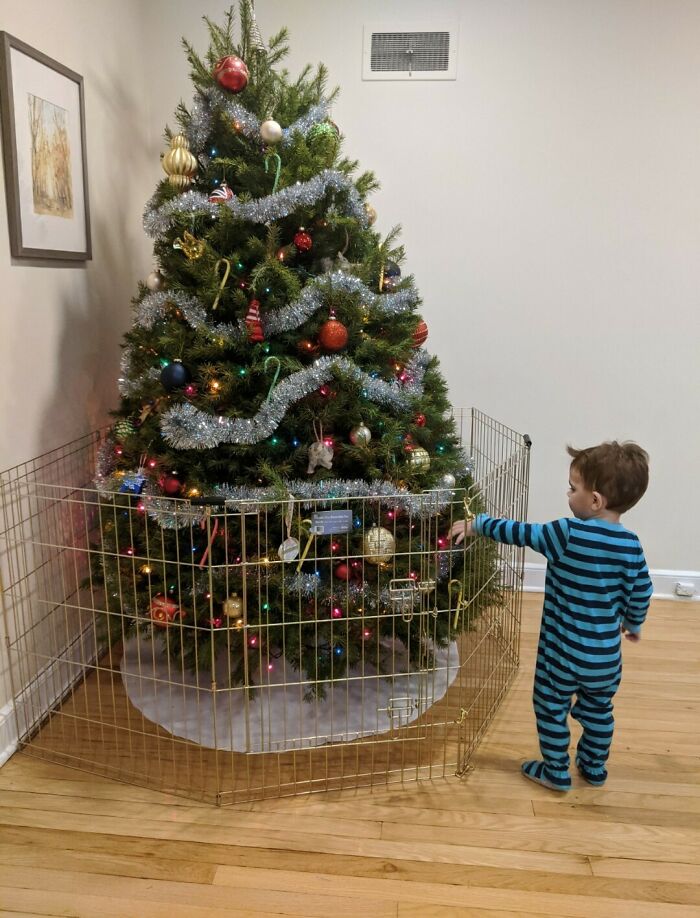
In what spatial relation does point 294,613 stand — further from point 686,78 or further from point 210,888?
point 686,78

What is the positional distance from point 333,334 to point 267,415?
0.27 m

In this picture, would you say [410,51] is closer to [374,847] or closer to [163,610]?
[163,610]

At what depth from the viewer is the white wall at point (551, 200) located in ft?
8.50

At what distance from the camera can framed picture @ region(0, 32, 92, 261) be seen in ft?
6.07

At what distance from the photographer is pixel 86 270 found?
7.66 ft

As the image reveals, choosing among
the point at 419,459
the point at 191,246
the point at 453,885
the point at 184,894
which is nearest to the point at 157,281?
the point at 191,246

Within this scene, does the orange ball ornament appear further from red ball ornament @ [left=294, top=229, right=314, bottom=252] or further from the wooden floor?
A: red ball ornament @ [left=294, top=229, right=314, bottom=252]

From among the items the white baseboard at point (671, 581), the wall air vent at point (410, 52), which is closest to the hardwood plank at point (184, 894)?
the white baseboard at point (671, 581)

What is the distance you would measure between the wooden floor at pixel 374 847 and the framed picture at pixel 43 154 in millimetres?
1426

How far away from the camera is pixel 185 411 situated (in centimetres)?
185

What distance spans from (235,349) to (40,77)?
92 centimetres

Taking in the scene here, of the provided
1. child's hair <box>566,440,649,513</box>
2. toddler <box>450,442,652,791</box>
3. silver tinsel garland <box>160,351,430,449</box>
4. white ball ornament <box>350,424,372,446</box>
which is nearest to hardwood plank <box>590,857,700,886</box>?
toddler <box>450,442,652,791</box>

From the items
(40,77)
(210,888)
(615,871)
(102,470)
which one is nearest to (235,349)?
(102,470)

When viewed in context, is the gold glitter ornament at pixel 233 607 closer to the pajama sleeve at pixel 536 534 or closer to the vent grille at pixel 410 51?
the pajama sleeve at pixel 536 534
